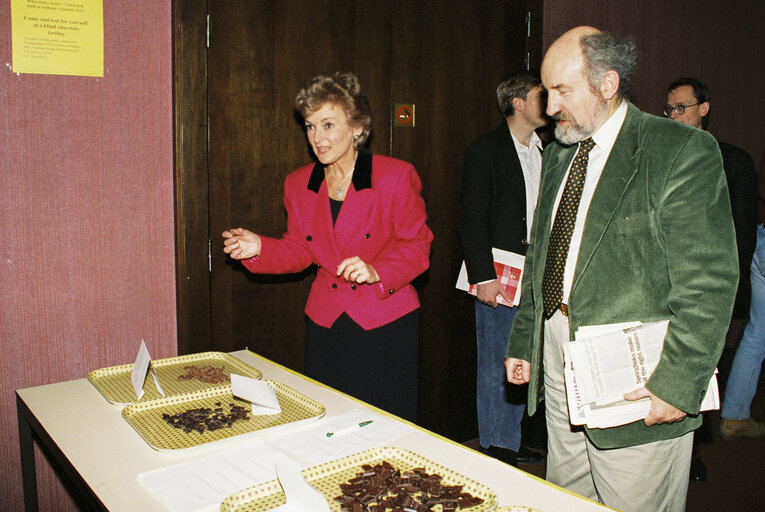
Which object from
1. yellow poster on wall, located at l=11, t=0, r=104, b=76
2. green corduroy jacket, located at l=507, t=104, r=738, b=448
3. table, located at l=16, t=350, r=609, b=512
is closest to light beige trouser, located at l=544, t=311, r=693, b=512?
green corduroy jacket, located at l=507, t=104, r=738, b=448

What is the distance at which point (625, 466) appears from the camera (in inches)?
68.0

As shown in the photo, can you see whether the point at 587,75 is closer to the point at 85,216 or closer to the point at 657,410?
the point at 657,410

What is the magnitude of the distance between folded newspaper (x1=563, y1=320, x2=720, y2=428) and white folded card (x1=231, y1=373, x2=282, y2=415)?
2.52 ft

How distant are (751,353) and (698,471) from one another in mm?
917

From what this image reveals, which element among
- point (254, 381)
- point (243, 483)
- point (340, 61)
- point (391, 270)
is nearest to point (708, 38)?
point (340, 61)

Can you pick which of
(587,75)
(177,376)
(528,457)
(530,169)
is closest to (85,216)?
(177,376)

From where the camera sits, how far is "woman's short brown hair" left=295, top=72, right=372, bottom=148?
93.7 inches

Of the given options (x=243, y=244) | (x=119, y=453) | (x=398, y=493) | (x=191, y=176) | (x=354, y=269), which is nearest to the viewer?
(x=398, y=493)

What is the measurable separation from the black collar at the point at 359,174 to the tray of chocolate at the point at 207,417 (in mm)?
884

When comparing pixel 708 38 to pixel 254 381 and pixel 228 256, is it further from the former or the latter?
pixel 254 381

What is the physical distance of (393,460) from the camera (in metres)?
1.45

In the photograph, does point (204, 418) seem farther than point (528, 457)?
No

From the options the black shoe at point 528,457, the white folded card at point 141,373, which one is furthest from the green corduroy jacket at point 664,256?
the black shoe at point 528,457

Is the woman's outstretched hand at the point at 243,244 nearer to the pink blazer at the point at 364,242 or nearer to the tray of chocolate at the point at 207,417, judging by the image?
the pink blazer at the point at 364,242
